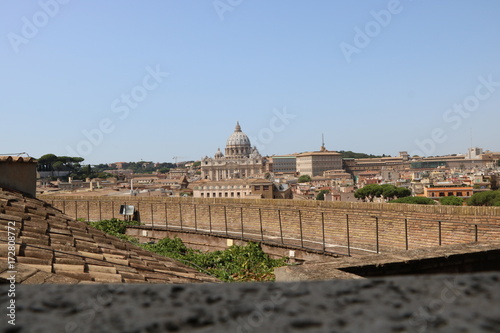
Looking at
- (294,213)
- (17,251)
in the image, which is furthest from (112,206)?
(17,251)

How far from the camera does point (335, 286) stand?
0.81m

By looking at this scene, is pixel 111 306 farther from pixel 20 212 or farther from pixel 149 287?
pixel 20 212

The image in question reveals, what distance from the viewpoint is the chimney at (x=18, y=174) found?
21.3 ft

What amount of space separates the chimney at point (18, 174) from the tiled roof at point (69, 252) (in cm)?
103

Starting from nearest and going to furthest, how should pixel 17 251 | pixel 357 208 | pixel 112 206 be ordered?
pixel 17 251 < pixel 357 208 < pixel 112 206

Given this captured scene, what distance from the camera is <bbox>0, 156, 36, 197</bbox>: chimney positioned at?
21.3ft

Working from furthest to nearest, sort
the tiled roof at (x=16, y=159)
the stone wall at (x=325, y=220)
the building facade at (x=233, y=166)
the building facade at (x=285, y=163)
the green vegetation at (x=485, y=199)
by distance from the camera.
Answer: the building facade at (x=285, y=163)
the building facade at (x=233, y=166)
the green vegetation at (x=485, y=199)
the stone wall at (x=325, y=220)
the tiled roof at (x=16, y=159)

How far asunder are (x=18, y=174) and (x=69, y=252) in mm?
3358

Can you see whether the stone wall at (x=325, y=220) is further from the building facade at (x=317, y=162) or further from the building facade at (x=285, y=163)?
the building facade at (x=285, y=163)

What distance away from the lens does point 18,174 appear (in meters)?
6.67

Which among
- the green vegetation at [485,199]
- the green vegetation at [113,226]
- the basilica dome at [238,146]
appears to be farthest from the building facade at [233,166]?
the green vegetation at [113,226]

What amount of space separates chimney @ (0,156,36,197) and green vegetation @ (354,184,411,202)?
2456 inches

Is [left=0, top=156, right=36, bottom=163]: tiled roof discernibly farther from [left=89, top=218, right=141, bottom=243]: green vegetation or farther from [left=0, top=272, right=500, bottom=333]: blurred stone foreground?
[left=89, top=218, right=141, bottom=243]: green vegetation

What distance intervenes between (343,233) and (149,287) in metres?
12.7
